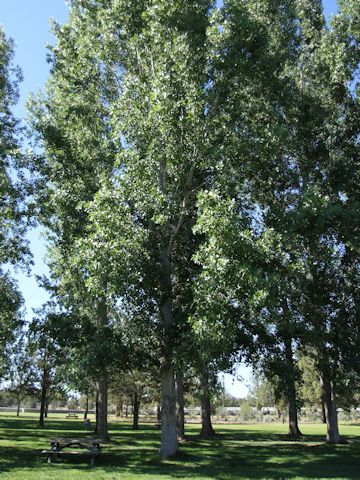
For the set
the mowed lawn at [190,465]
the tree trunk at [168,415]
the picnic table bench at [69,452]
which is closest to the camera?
the mowed lawn at [190,465]

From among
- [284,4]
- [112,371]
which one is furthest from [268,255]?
[284,4]

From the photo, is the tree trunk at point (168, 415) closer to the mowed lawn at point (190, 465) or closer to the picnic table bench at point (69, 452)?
the mowed lawn at point (190, 465)

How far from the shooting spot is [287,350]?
17.3m

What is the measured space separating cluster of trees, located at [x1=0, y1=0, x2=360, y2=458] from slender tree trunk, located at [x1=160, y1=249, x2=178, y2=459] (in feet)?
0.17

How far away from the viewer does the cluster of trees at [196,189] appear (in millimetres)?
13898

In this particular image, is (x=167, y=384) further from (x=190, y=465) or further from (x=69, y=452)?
(x=69, y=452)

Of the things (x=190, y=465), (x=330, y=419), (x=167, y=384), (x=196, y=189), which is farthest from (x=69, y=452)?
(x=330, y=419)

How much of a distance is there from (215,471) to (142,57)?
14.1 m

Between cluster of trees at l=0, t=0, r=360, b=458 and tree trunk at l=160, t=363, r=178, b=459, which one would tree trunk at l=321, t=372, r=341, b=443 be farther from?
tree trunk at l=160, t=363, r=178, b=459

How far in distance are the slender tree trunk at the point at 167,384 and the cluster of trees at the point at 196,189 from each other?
2.1 inches

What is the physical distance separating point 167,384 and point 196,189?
6.60 metres

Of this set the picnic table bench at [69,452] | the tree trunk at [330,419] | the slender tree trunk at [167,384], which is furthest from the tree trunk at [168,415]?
the tree trunk at [330,419]

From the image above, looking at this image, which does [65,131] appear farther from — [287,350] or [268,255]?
[287,350]

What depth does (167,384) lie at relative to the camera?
15.8 m
